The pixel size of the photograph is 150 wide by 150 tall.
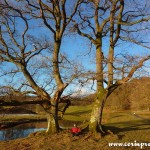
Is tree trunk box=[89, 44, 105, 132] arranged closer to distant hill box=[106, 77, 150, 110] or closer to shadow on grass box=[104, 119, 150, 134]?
shadow on grass box=[104, 119, 150, 134]

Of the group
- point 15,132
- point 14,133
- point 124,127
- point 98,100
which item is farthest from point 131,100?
point 98,100

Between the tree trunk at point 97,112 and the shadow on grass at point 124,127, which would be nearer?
the tree trunk at point 97,112

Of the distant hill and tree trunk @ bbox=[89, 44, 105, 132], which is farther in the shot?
the distant hill

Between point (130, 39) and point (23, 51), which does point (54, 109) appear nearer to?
point (23, 51)

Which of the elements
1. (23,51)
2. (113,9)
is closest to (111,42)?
(113,9)

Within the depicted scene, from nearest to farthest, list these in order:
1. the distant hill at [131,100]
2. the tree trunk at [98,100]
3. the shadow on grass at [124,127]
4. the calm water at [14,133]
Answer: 1. the tree trunk at [98,100]
2. the shadow on grass at [124,127]
3. the calm water at [14,133]
4. the distant hill at [131,100]

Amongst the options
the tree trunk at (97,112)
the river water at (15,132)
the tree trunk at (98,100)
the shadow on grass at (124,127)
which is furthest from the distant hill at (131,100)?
the tree trunk at (97,112)

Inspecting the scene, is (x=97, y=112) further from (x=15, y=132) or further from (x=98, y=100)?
(x=15, y=132)

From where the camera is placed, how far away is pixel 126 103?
239 feet

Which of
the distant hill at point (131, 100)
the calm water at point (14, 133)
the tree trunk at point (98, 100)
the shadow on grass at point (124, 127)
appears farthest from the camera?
the distant hill at point (131, 100)

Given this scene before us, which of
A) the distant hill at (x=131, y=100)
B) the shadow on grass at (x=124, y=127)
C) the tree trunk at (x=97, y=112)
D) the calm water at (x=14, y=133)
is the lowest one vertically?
the calm water at (x=14, y=133)

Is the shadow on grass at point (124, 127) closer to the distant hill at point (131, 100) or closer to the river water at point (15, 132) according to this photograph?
the river water at point (15, 132)

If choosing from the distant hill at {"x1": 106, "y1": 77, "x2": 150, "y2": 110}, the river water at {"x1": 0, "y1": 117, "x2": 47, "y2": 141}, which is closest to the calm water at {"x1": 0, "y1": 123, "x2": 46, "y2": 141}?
the river water at {"x1": 0, "y1": 117, "x2": 47, "y2": 141}

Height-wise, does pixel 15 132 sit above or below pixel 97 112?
below
